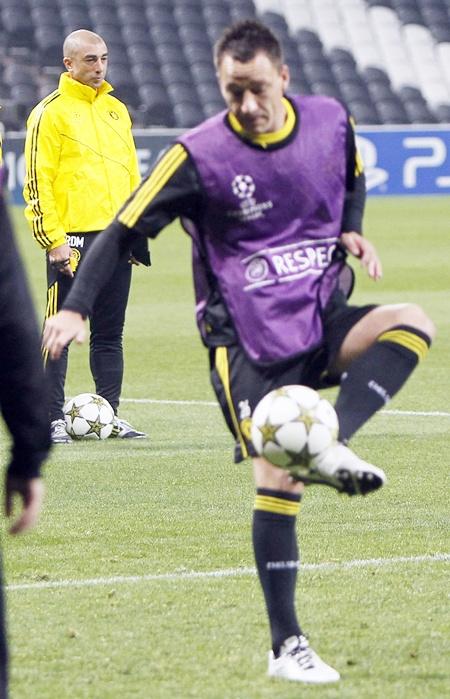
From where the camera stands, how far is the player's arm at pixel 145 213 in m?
4.23

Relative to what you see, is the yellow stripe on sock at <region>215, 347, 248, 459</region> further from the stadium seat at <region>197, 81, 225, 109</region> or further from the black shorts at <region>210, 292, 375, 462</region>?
the stadium seat at <region>197, 81, 225, 109</region>

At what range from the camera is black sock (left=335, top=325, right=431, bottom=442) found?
13.7ft

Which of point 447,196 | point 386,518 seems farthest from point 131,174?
point 447,196

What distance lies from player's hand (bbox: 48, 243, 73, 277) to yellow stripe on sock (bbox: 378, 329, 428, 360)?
4135 millimetres

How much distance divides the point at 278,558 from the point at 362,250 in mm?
861

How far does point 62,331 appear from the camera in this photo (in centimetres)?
405

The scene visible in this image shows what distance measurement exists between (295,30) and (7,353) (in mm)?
30876

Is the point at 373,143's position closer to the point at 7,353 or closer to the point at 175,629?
the point at 175,629

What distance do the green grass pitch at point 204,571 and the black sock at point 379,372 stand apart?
68 centimetres

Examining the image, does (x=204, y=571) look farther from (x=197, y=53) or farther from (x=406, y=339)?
(x=197, y=53)

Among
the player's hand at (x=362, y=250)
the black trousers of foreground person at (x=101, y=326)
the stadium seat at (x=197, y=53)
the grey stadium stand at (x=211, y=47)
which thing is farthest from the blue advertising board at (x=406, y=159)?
the player's hand at (x=362, y=250)

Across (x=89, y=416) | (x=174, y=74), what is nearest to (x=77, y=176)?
(x=89, y=416)

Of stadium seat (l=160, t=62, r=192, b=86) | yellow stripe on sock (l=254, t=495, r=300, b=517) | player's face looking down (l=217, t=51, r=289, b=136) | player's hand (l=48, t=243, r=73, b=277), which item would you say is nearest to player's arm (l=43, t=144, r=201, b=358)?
player's face looking down (l=217, t=51, r=289, b=136)

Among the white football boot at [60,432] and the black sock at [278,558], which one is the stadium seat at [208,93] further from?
the black sock at [278,558]
